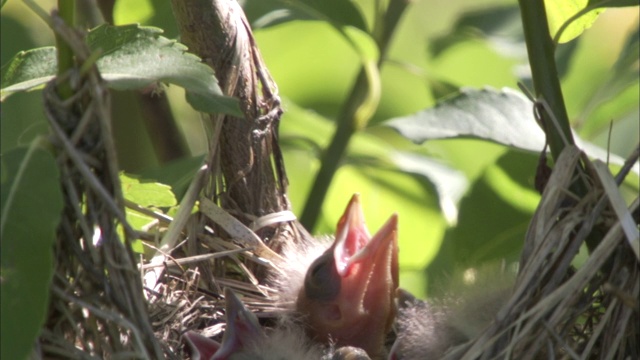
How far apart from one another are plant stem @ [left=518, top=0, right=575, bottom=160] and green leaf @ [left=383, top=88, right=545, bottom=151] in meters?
0.30

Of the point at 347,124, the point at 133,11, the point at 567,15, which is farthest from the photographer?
the point at 347,124

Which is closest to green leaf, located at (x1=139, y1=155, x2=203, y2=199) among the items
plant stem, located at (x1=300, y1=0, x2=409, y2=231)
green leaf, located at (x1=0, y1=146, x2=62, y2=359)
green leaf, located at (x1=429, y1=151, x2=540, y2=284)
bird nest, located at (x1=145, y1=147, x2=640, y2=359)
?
plant stem, located at (x1=300, y1=0, x2=409, y2=231)

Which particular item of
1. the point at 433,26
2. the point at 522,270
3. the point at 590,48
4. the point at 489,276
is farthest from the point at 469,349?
the point at 433,26

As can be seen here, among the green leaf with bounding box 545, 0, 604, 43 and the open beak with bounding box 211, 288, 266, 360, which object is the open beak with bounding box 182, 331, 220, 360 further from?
the green leaf with bounding box 545, 0, 604, 43

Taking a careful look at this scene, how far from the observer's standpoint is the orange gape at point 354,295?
1.58m

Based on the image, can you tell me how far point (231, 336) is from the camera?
4.51ft

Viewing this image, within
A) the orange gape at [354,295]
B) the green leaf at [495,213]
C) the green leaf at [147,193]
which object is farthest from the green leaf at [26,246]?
the green leaf at [495,213]

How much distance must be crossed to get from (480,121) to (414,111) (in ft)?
2.37

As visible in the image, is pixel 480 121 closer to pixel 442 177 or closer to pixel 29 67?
pixel 442 177

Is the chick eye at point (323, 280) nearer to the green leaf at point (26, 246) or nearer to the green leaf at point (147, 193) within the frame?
the green leaf at point (147, 193)

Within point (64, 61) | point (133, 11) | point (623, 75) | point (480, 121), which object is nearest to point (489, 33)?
point (623, 75)

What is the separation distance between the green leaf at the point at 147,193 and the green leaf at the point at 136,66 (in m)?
0.25

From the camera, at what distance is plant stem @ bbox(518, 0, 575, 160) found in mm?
1262

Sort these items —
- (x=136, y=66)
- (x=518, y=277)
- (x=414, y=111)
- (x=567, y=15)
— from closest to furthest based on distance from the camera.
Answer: (x=136, y=66) → (x=518, y=277) → (x=567, y=15) → (x=414, y=111)
